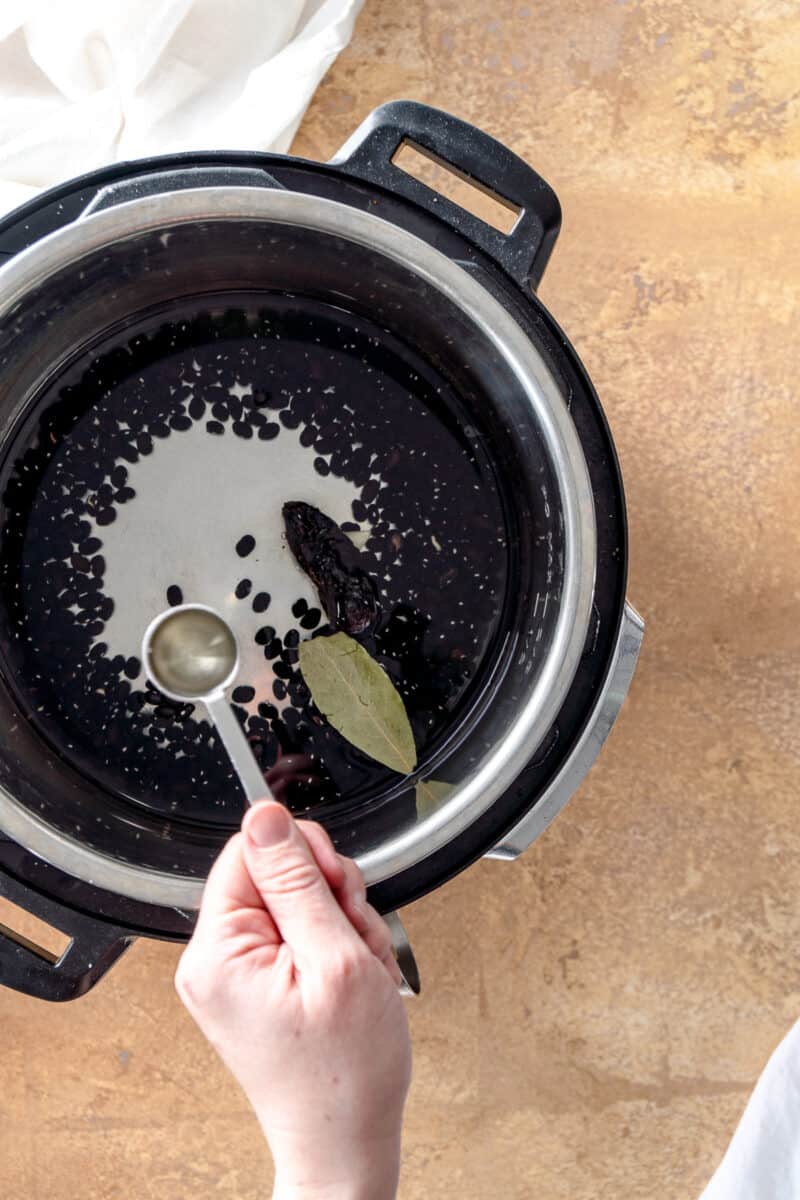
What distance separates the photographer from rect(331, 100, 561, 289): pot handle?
58 centimetres

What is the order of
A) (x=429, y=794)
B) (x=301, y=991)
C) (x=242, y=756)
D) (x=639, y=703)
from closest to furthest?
1. (x=301, y=991)
2. (x=242, y=756)
3. (x=429, y=794)
4. (x=639, y=703)

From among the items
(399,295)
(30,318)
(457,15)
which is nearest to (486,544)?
(399,295)

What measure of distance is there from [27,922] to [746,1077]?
592 mm

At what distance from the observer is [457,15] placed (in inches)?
32.3

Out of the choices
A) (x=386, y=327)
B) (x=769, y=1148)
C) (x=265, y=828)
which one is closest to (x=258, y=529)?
(x=386, y=327)

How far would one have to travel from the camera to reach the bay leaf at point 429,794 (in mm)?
659

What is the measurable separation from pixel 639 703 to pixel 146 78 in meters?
0.60

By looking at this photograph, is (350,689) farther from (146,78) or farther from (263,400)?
(146,78)

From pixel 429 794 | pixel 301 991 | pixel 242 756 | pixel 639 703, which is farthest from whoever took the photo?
pixel 639 703

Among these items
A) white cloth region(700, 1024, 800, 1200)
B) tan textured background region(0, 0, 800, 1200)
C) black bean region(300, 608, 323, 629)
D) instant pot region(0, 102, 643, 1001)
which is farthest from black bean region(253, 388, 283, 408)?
white cloth region(700, 1024, 800, 1200)

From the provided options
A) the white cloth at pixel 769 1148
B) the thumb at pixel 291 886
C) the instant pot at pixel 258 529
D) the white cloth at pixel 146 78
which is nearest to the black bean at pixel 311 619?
the instant pot at pixel 258 529

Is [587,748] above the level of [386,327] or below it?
below

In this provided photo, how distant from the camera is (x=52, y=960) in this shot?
610 mm

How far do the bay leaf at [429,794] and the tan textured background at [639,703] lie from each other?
0.48 feet
